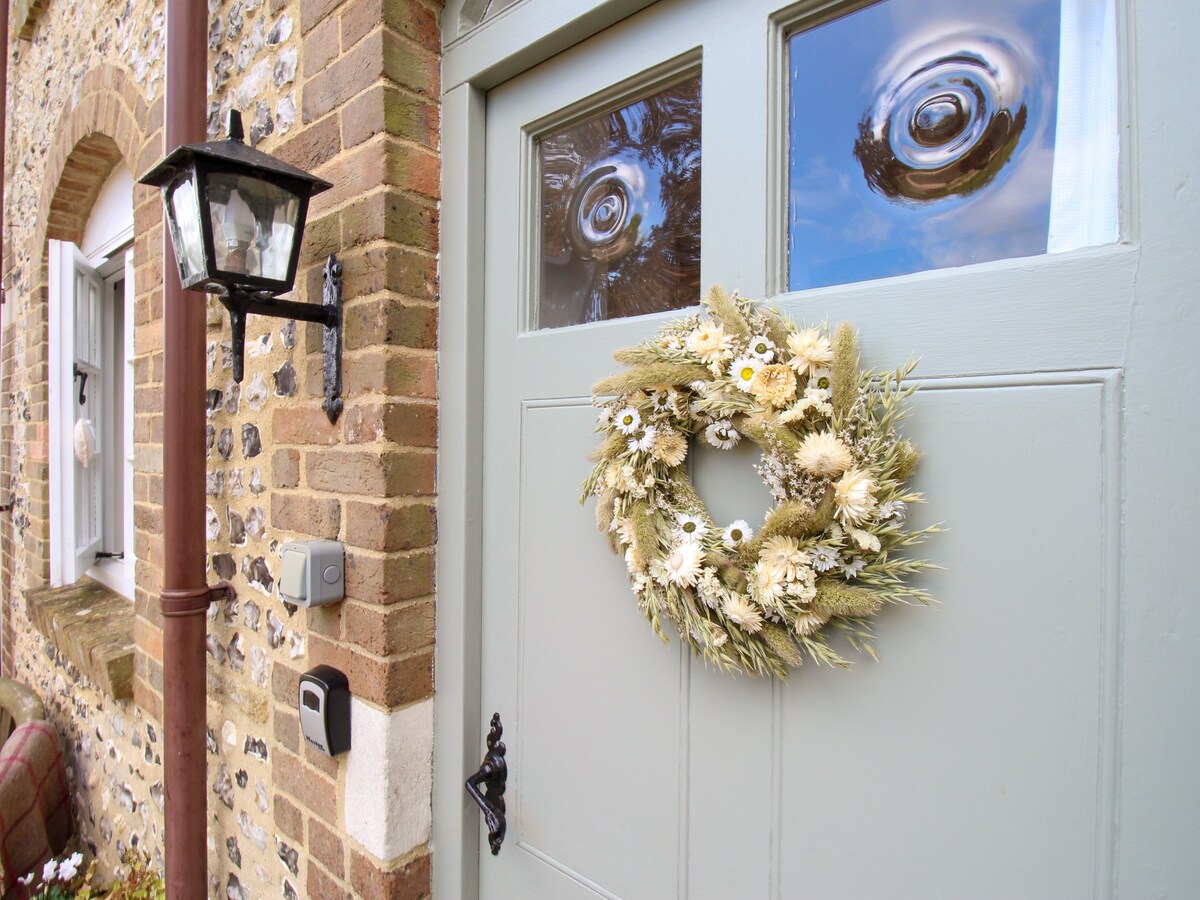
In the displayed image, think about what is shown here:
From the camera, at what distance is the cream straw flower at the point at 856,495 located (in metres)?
0.83

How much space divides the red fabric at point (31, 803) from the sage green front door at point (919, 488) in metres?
2.57

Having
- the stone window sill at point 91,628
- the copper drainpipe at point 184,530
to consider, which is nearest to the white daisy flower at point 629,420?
the copper drainpipe at point 184,530

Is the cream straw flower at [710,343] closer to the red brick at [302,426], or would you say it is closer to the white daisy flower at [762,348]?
the white daisy flower at [762,348]

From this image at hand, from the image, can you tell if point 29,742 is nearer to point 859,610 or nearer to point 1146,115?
point 859,610

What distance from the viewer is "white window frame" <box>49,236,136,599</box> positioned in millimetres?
3008

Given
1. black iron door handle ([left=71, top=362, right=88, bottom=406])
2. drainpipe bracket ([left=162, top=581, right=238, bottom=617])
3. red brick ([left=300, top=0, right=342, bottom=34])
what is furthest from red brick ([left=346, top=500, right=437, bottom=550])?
black iron door handle ([left=71, top=362, right=88, bottom=406])

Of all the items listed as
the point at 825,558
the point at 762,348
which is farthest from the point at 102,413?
the point at 825,558

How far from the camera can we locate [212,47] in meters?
1.86

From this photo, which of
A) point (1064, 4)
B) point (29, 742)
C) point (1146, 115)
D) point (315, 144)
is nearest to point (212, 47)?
point (315, 144)

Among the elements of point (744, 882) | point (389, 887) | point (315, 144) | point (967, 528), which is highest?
point (315, 144)

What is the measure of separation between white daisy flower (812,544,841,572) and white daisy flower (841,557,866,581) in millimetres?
14

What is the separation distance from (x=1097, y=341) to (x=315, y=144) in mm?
1604

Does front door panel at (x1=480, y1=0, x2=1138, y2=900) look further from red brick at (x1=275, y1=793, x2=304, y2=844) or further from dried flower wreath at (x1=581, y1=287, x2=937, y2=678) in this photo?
red brick at (x1=275, y1=793, x2=304, y2=844)

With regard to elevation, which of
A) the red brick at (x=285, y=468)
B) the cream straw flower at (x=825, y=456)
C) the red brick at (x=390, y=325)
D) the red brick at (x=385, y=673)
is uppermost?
the red brick at (x=390, y=325)
